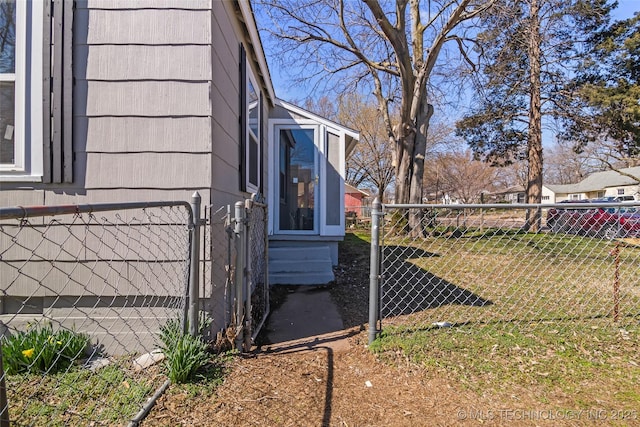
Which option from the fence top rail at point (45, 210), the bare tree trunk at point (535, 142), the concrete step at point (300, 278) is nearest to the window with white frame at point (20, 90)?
the fence top rail at point (45, 210)

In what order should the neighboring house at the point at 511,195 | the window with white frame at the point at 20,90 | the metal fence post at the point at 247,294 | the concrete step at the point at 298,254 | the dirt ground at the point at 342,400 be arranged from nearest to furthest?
the dirt ground at the point at 342,400, the window with white frame at the point at 20,90, the metal fence post at the point at 247,294, the concrete step at the point at 298,254, the neighboring house at the point at 511,195

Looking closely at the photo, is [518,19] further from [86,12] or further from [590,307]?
[86,12]

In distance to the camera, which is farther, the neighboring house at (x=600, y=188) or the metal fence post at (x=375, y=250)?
the neighboring house at (x=600, y=188)

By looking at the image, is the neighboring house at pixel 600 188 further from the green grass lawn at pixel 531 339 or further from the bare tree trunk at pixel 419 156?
the green grass lawn at pixel 531 339

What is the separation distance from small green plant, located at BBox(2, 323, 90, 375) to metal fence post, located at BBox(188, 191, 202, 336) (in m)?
0.77

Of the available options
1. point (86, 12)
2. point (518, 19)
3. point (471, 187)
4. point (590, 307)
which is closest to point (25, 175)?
point (86, 12)

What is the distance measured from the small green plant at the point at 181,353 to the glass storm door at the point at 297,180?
393 centimetres

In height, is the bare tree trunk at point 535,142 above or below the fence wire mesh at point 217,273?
above

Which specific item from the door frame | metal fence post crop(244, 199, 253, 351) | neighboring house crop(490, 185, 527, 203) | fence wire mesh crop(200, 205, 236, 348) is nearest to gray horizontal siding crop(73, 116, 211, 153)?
fence wire mesh crop(200, 205, 236, 348)

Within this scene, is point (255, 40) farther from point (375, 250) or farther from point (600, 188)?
point (600, 188)

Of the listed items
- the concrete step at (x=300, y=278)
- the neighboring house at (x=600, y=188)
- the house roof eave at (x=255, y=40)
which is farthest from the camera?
the neighboring house at (x=600, y=188)

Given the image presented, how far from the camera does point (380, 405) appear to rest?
216cm

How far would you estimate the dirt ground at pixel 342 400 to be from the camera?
6.52 feet

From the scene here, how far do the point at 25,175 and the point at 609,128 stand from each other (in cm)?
1727
